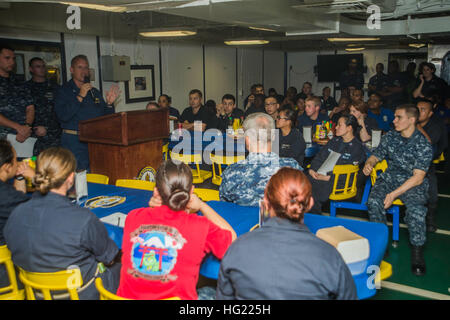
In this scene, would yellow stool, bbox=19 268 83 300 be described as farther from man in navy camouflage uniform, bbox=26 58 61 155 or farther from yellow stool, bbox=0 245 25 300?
man in navy camouflage uniform, bbox=26 58 61 155

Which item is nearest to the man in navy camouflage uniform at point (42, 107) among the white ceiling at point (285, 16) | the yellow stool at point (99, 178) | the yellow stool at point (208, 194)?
the white ceiling at point (285, 16)

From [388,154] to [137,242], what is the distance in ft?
10.3

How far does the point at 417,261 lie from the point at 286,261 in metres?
2.72

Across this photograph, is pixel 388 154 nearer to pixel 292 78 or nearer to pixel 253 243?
pixel 253 243

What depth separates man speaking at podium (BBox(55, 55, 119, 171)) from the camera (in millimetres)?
4840

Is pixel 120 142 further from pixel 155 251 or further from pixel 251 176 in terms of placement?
pixel 155 251

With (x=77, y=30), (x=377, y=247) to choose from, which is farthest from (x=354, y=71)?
→ (x=377, y=247)

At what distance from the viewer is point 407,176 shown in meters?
4.05

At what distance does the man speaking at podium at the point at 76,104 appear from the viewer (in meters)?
4.84

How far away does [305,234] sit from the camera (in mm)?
1641

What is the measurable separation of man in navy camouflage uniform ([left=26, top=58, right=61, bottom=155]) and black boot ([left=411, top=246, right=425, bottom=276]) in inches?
184

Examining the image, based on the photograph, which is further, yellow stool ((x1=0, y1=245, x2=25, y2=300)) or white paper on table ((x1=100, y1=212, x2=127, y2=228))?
white paper on table ((x1=100, y1=212, x2=127, y2=228))
